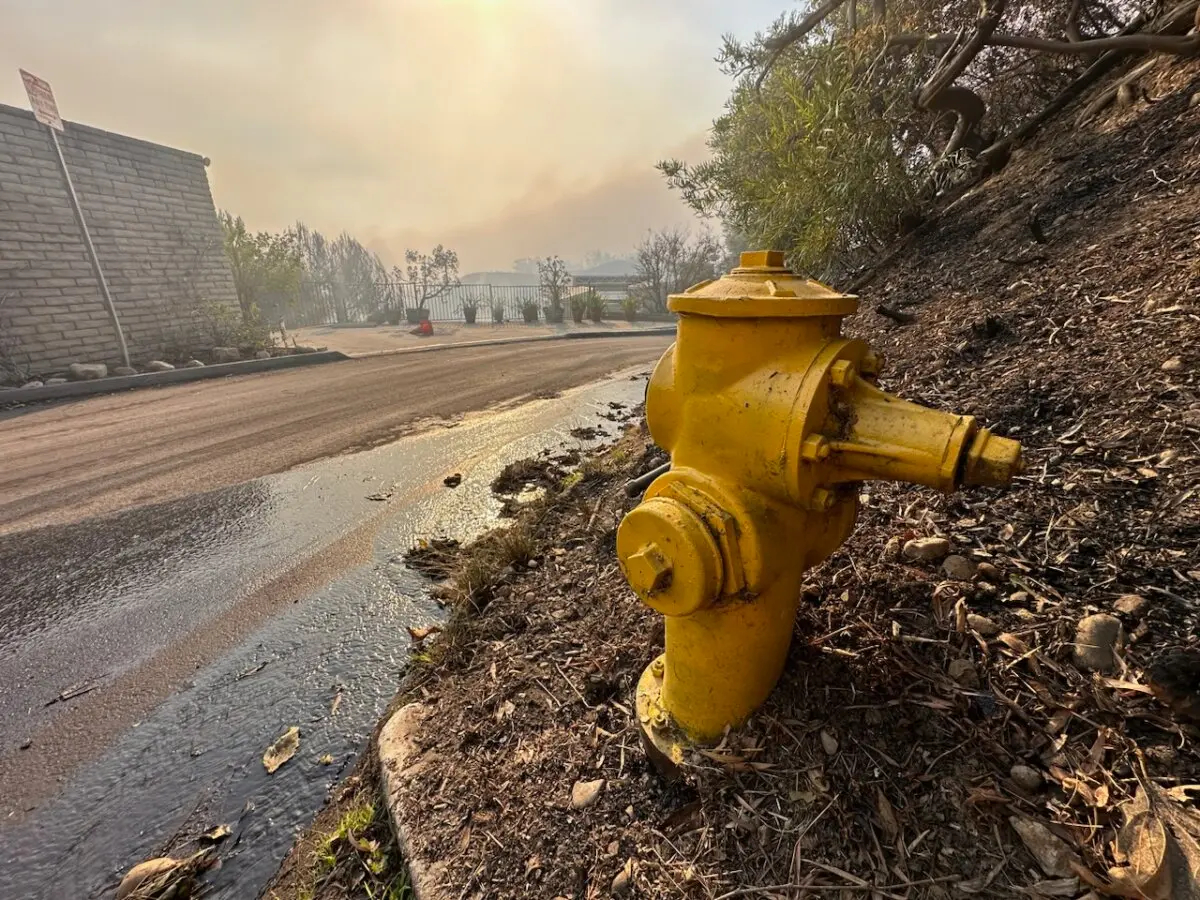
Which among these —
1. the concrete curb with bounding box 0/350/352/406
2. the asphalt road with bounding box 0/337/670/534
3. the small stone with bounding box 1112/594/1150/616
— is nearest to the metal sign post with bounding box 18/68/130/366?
the concrete curb with bounding box 0/350/352/406

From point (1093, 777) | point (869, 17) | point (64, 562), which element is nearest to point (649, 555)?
point (1093, 777)

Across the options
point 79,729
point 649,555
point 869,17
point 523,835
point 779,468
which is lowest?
point 79,729

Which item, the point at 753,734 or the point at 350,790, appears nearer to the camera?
the point at 753,734

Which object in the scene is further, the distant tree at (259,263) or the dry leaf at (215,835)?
the distant tree at (259,263)

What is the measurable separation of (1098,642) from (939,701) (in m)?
0.34

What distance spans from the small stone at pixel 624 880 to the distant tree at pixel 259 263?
1994cm

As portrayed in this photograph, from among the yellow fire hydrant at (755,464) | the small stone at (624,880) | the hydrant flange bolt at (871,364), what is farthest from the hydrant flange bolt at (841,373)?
the small stone at (624,880)

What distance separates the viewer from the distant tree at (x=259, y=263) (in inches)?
712

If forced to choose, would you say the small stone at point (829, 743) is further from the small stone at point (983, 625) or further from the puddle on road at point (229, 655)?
the puddle on road at point (229, 655)

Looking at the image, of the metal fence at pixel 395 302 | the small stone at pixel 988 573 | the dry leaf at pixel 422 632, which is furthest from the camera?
the metal fence at pixel 395 302

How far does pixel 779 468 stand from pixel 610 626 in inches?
41.5

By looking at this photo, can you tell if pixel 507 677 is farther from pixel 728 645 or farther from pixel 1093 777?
pixel 1093 777

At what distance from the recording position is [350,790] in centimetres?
162

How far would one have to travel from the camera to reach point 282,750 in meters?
1.80
